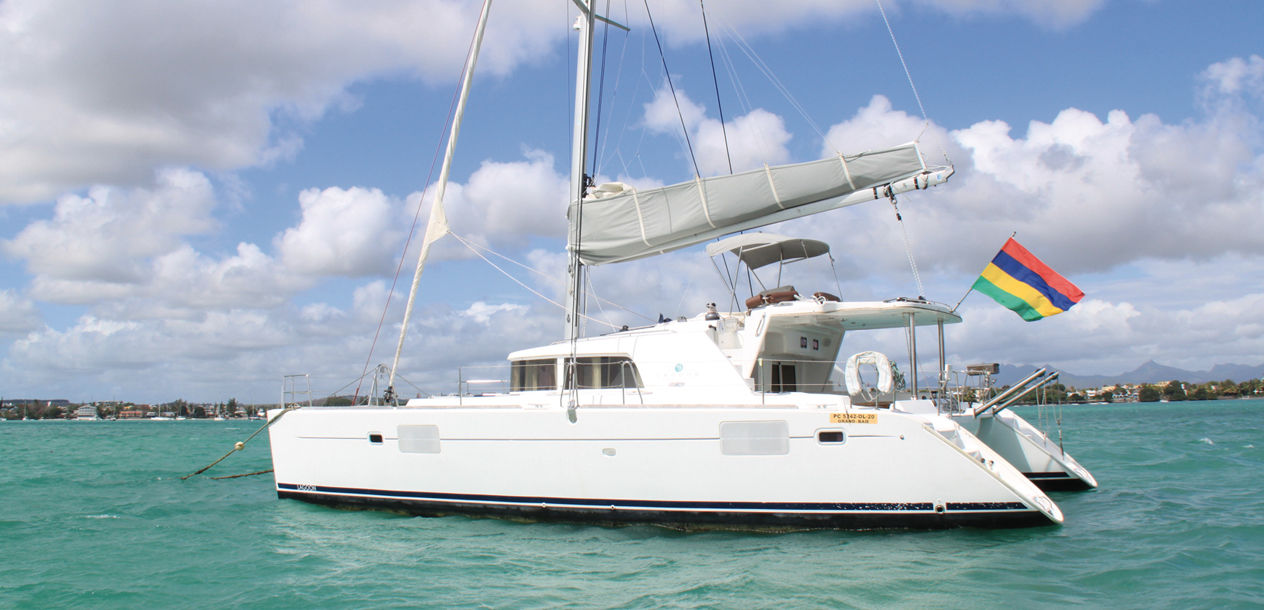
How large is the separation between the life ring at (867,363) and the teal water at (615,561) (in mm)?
2020

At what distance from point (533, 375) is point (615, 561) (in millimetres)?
4071

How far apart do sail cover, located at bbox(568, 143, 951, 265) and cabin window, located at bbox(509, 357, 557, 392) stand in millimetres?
1815

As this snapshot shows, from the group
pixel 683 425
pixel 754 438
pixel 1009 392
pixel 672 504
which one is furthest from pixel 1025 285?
pixel 672 504

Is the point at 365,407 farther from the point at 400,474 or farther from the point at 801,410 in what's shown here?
the point at 801,410

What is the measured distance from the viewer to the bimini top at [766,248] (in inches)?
476

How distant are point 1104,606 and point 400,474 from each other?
8.61 metres

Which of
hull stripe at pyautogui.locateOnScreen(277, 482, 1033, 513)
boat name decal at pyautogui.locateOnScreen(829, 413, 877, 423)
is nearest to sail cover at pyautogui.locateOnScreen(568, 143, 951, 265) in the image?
boat name decal at pyautogui.locateOnScreen(829, 413, 877, 423)

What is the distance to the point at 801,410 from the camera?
28.6 ft

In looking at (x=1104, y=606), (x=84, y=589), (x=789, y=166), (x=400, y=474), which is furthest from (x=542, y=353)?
(x=1104, y=606)

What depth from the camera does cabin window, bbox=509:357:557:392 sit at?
37.2ft

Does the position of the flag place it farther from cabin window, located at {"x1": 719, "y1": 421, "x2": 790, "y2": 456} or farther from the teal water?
cabin window, located at {"x1": 719, "y1": 421, "x2": 790, "y2": 456}

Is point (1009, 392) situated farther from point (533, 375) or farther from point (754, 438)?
point (533, 375)

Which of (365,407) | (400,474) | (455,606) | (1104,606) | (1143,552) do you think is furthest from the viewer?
(365,407)

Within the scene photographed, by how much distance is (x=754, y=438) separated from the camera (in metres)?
8.80
